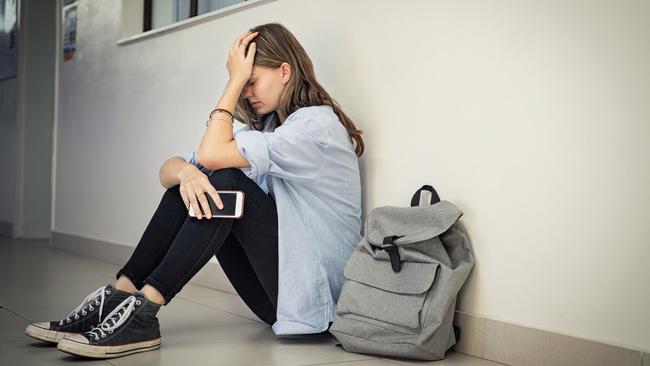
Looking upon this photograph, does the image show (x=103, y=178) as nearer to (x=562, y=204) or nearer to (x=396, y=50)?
(x=396, y=50)

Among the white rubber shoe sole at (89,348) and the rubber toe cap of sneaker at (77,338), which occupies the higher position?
the rubber toe cap of sneaker at (77,338)

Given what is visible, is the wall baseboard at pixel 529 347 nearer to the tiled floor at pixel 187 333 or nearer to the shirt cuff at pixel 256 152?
the tiled floor at pixel 187 333

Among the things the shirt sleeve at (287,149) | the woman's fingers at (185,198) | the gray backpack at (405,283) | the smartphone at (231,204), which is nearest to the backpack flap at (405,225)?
the gray backpack at (405,283)

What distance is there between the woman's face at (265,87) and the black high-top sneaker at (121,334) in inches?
26.0

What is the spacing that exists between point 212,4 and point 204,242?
6.15 feet

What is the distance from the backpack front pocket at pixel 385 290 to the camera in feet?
5.67

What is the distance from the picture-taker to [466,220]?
1.90 meters

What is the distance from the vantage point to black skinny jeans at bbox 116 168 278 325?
177cm

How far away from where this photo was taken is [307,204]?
6.50 ft

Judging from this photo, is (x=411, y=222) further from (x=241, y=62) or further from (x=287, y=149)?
(x=241, y=62)

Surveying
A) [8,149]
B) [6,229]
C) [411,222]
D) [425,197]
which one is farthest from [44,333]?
[8,149]

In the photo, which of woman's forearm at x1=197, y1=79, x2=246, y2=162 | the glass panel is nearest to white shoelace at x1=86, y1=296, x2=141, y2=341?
woman's forearm at x1=197, y1=79, x2=246, y2=162

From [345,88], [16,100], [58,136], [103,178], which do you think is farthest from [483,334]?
[16,100]

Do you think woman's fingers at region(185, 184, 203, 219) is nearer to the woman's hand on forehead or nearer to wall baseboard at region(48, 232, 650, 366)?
the woman's hand on forehead
